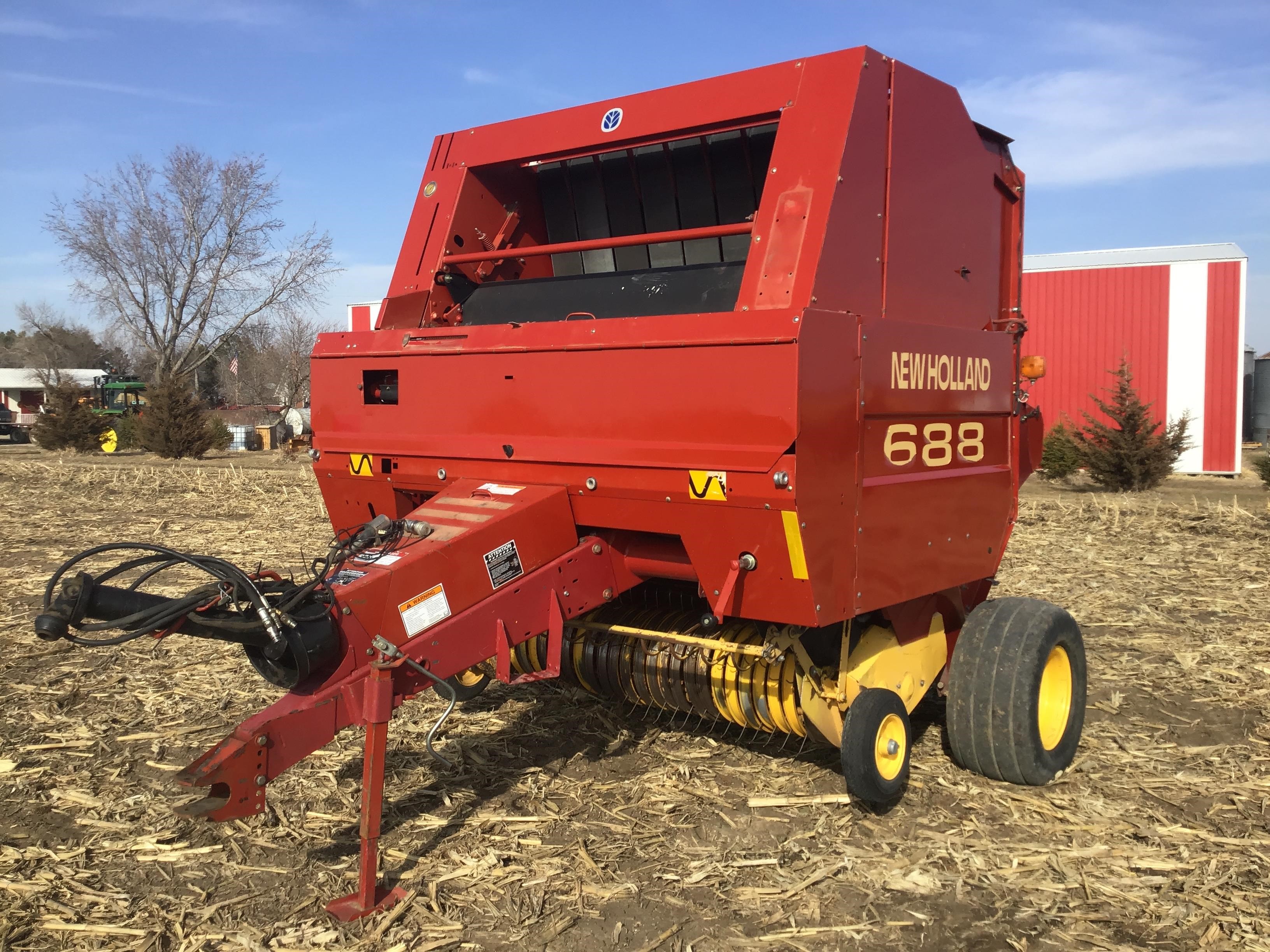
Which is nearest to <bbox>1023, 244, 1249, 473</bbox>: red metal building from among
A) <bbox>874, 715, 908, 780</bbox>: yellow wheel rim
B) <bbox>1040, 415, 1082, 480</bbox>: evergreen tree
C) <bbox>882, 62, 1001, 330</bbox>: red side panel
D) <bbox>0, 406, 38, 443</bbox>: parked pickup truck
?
<bbox>1040, 415, 1082, 480</bbox>: evergreen tree

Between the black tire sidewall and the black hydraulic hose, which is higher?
the black hydraulic hose

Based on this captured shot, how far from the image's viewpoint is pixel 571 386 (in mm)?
3500

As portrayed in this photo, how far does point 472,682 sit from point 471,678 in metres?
0.03

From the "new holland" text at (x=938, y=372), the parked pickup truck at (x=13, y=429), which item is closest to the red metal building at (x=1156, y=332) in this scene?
the "new holland" text at (x=938, y=372)

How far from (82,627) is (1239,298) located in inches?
827

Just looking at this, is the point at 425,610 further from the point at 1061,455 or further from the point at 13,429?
the point at 13,429

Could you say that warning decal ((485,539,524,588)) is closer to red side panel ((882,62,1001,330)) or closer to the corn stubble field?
the corn stubble field

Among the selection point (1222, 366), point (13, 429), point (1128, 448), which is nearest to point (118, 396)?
point (13, 429)

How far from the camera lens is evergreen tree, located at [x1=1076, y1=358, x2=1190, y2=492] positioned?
47.4 feet

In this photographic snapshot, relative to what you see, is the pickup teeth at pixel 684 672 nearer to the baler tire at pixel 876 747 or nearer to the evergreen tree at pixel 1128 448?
the baler tire at pixel 876 747

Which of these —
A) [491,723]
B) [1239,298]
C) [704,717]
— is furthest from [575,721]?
[1239,298]

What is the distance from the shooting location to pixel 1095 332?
19562 millimetres

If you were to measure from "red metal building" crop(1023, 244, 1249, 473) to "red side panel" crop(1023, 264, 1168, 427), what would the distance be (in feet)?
0.05

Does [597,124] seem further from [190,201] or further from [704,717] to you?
[190,201]
